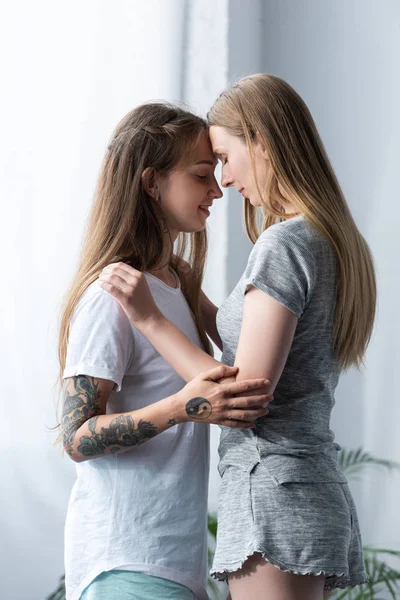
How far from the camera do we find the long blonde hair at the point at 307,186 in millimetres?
1379

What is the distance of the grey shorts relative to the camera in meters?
1.24

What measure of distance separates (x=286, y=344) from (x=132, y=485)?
15.3 inches

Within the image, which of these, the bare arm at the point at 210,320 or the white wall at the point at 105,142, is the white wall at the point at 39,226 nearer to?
the white wall at the point at 105,142

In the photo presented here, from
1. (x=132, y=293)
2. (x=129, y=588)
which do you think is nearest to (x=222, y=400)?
(x=132, y=293)

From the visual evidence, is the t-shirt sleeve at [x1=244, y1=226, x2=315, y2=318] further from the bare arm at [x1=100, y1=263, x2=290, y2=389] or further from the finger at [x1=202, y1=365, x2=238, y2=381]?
the finger at [x1=202, y1=365, x2=238, y2=381]

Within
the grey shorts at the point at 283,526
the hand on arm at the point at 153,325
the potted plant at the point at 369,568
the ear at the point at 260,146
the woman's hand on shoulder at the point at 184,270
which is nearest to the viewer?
the grey shorts at the point at 283,526

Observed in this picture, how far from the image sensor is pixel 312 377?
1363 millimetres

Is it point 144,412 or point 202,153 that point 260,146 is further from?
point 144,412

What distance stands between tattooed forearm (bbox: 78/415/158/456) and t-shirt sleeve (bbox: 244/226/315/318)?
0.30 m

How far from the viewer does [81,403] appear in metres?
1.37

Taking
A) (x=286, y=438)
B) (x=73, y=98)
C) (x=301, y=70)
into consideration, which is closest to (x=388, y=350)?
(x=301, y=70)

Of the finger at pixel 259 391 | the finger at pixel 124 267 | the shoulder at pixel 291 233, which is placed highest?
the shoulder at pixel 291 233

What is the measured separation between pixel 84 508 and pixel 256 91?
2.78ft

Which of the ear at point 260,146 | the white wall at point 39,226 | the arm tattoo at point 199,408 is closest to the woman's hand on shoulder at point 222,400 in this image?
the arm tattoo at point 199,408
